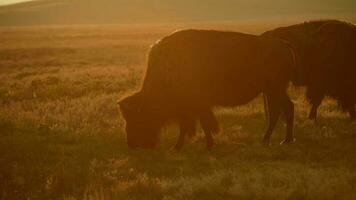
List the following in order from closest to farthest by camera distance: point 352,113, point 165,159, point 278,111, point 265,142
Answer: point 165,159, point 265,142, point 278,111, point 352,113

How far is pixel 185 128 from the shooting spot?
9.84m

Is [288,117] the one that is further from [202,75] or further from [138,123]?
[138,123]

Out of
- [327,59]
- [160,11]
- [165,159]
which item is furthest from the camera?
[160,11]

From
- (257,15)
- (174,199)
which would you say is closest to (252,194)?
(174,199)

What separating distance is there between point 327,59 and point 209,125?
3.32 m

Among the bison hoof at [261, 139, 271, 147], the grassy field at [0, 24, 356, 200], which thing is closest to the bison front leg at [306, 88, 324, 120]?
the grassy field at [0, 24, 356, 200]

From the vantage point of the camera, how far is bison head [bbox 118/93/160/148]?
30.8 feet

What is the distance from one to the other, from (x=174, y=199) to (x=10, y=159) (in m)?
3.82

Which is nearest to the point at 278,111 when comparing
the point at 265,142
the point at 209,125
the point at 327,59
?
the point at 265,142

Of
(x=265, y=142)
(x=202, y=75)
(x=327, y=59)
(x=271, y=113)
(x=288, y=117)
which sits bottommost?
(x=265, y=142)

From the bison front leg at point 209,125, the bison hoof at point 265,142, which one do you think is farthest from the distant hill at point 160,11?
the bison front leg at point 209,125

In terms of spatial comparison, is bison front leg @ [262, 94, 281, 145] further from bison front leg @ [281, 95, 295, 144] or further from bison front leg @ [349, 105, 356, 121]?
bison front leg @ [349, 105, 356, 121]

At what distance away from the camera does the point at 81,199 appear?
7109 mm

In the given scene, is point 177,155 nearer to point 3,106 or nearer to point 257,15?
point 3,106
